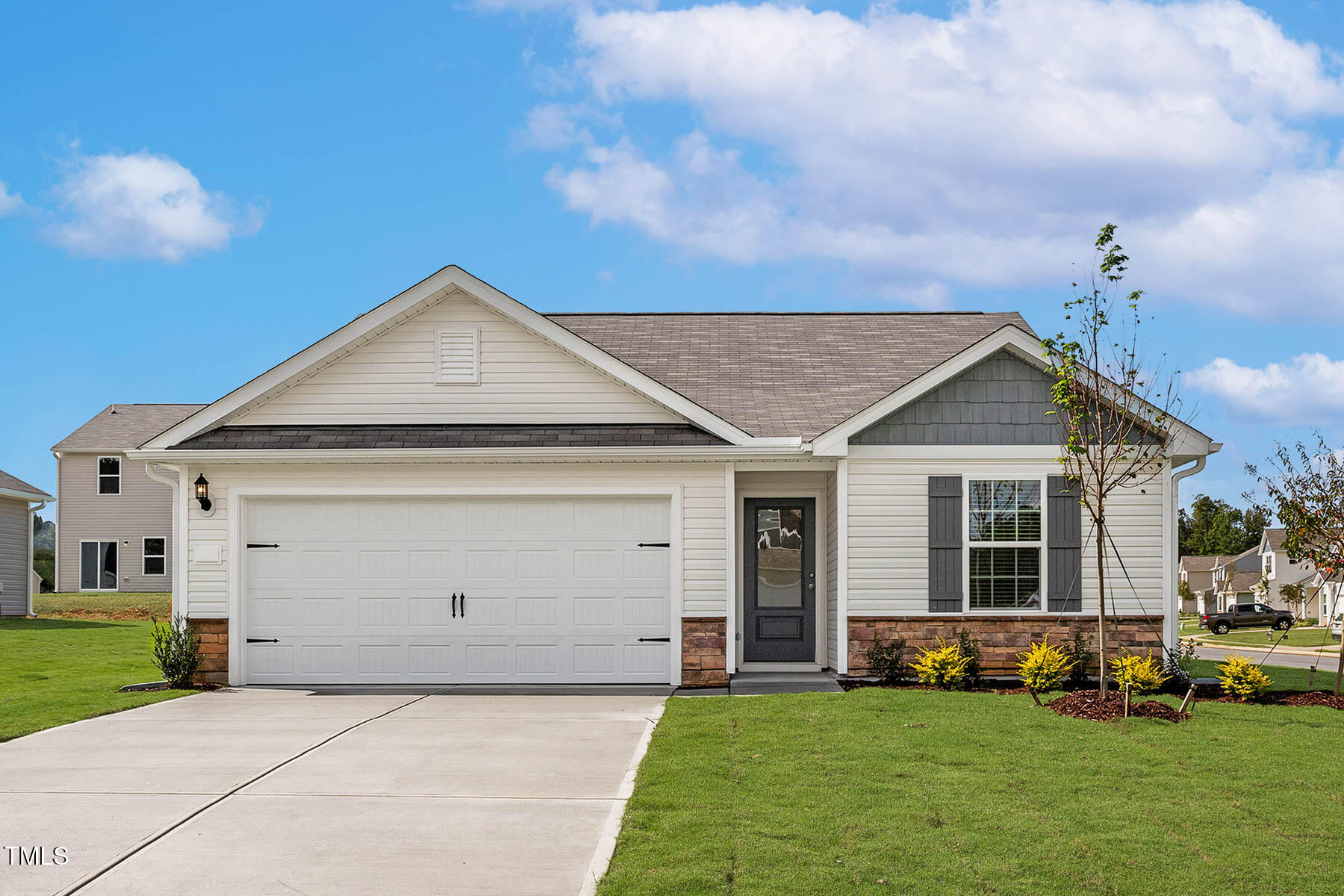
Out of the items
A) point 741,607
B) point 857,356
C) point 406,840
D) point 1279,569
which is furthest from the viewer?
point 1279,569

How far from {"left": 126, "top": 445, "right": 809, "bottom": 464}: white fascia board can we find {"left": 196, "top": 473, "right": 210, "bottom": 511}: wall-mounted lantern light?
0.22 m

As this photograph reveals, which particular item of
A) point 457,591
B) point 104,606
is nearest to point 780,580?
point 457,591

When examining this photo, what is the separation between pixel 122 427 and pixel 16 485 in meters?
5.75

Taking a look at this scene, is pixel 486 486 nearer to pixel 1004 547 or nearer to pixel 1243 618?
pixel 1004 547

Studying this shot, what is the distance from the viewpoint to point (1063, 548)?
44.0ft

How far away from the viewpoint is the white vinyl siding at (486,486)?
13.4 m

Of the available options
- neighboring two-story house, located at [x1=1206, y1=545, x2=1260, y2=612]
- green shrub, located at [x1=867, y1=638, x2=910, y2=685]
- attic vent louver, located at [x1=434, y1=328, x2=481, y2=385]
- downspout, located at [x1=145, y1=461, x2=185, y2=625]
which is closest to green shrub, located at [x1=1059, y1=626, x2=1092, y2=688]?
green shrub, located at [x1=867, y1=638, x2=910, y2=685]

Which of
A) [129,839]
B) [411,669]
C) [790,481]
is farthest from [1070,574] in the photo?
[129,839]

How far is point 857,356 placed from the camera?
55.9 feet

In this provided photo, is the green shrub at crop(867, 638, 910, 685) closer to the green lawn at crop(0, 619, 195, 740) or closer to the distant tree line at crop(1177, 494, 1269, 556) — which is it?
the green lawn at crop(0, 619, 195, 740)

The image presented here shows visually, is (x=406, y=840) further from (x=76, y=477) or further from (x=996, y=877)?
(x=76, y=477)

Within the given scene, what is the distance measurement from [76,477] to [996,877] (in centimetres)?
3441

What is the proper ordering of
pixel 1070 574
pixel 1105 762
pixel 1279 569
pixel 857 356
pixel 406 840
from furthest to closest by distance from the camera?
1. pixel 1279 569
2. pixel 857 356
3. pixel 1070 574
4. pixel 1105 762
5. pixel 406 840

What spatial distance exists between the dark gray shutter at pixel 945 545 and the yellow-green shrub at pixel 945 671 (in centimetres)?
79
